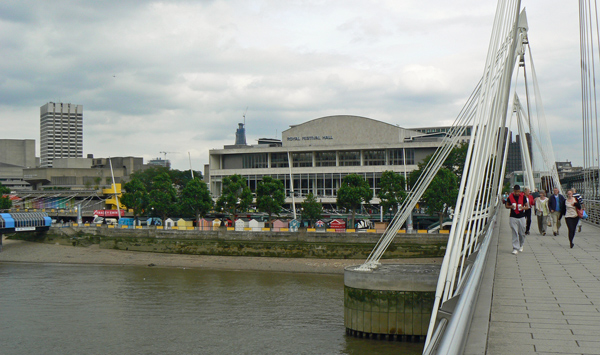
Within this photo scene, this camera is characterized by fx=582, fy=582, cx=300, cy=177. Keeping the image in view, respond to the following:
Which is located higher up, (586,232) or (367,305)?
(586,232)

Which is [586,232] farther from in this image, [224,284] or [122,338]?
[224,284]

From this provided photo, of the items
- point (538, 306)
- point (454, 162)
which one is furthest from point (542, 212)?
point (454, 162)

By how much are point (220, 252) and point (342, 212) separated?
62.0ft

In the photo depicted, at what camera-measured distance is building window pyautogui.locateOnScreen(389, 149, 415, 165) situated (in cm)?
6247

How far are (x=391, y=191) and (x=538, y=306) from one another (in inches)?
1649

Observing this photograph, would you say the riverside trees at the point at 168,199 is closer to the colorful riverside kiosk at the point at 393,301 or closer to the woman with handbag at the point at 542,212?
the colorful riverside kiosk at the point at 393,301

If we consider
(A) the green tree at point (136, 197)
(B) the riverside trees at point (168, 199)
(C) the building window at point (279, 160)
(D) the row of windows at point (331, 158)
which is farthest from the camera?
(C) the building window at point (279, 160)

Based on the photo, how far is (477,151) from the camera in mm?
7848

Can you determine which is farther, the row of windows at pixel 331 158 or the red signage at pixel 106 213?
the red signage at pixel 106 213

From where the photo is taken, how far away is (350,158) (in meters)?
64.9

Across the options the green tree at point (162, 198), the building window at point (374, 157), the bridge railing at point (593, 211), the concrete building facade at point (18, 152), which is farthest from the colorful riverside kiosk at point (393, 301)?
the concrete building facade at point (18, 152)

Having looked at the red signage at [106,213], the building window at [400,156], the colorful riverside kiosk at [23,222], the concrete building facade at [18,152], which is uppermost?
the concrete building facade at [18,152]

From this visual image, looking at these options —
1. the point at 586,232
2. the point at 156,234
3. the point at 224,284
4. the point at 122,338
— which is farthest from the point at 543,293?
the point at 156,234

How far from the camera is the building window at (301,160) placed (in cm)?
6650
